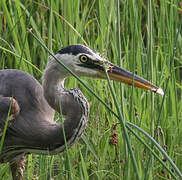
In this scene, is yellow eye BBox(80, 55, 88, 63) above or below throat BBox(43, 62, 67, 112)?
above

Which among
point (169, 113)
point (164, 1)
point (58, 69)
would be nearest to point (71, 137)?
point (58, 69)

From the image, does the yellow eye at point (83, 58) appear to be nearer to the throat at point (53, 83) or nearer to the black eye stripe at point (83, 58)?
the black eye stripe at point (83, 58)

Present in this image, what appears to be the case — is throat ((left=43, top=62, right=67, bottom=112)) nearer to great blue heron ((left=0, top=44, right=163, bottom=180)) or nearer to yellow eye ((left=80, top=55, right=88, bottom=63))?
great blue heron ((left=0, top=44, right=163, bottom=180))

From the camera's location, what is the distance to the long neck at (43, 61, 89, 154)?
6.38 ft

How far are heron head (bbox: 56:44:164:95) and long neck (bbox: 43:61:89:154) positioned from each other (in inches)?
2.5

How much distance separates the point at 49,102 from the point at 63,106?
0.10 metres

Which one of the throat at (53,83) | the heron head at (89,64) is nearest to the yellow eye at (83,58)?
the heron head at (89,64)

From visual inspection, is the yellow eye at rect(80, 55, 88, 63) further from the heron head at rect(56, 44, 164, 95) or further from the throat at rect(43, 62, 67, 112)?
the throat at rect(43, 62, 67, 112)

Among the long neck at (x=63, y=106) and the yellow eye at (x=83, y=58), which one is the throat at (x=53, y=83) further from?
the yellow eye at (x=83, y=58)

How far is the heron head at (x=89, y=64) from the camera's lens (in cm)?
195

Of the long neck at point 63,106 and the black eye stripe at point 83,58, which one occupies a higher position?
the black eye stripe at point 83,58

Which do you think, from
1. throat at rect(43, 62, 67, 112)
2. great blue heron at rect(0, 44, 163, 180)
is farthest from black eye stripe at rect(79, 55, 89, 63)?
throat at rect(43, 62, 67, 112)

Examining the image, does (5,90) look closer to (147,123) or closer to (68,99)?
(68,99)

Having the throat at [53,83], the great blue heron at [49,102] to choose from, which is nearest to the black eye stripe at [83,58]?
the great blue heron at [49,102]
